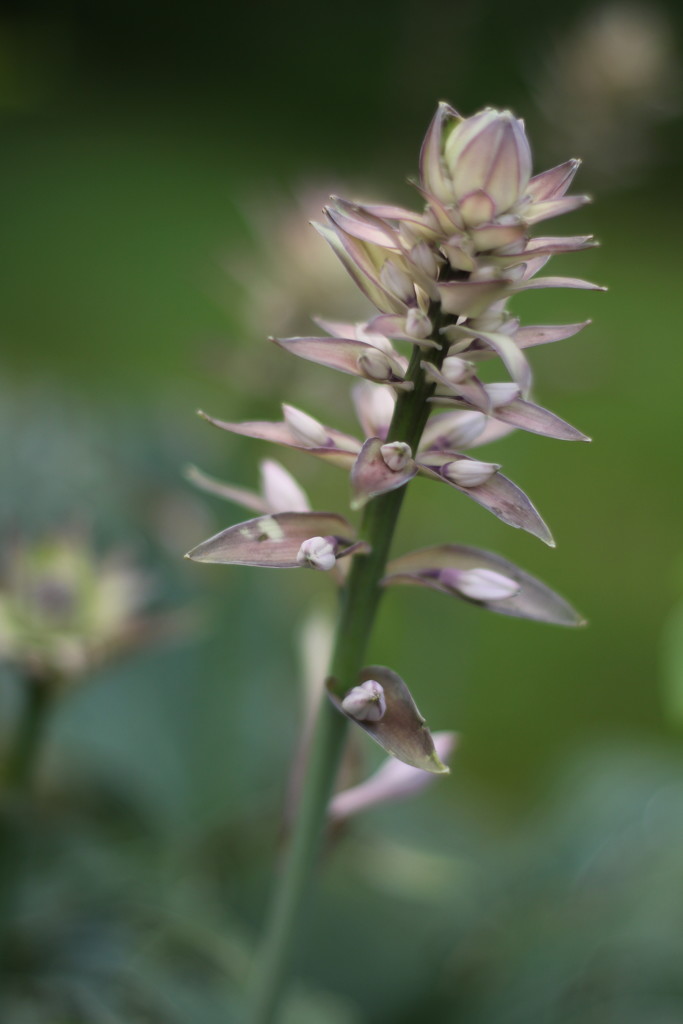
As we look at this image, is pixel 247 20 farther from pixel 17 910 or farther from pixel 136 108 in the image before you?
pixel 17 910

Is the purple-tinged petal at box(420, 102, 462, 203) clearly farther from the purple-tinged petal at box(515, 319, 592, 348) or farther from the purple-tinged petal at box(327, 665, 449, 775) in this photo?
the purple-tinged petal at box(327, 665, 449, 775)

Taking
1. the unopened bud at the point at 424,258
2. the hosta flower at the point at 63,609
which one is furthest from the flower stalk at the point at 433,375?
the hosta flower at the point at 63,609

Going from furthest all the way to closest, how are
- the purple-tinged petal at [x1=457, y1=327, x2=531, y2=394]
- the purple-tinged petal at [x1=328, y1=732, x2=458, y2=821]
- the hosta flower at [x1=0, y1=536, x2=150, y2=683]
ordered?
the hosta flower at [x1=0, y1=536, x2=150, y2=683] → the purple-tinged petal at [x1=328, y1=732, x2=458, y2=821] → the purple-tinged petal at [x1=457, y1=327, x2=531, y2=394]

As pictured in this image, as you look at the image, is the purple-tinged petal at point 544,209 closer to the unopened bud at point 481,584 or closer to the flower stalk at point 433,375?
the flower stalk at point 433,375

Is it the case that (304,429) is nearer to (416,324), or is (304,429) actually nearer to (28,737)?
(416,324)

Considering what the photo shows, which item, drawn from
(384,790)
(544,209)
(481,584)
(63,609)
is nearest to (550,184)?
(544,209)

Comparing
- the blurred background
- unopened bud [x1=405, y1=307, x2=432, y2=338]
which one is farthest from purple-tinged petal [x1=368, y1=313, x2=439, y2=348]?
the blurred background
